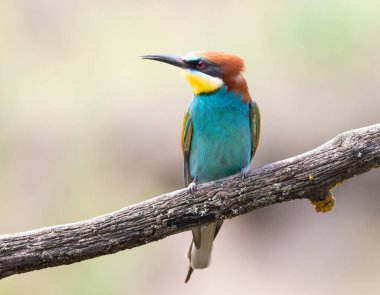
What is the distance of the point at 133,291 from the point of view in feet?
19.5

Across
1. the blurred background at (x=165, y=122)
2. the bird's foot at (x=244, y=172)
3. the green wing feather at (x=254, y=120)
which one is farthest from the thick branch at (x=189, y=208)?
the blurred background at (x=165, y=122)

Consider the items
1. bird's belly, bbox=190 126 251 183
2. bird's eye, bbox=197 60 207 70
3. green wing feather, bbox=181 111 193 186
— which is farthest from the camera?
green wing feather, bbox=181 111 193 186

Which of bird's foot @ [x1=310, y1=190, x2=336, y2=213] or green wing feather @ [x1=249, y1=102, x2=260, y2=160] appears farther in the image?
green wing feather @ [x1=249, y1=102, x2=260, y2=160]

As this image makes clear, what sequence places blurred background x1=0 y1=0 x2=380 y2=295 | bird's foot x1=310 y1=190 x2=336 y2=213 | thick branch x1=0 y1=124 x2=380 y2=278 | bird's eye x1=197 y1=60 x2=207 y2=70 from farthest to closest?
blurred background x1=0 y1=0 x2=380 y2=295 → bird's eye x1=197 y1=60 x2=207 y2=70 → bird's foot x1=310 y1=190 x2=336 y2=213 → thick branch x1=0 y1=124 x2=380 y2=278

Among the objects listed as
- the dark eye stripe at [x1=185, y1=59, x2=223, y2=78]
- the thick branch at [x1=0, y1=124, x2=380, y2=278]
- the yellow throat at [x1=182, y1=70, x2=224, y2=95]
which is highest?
the dark eye stripe at [x1=185, y1=59, x2=223, y2=78]

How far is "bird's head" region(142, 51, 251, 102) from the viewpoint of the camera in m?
3.60

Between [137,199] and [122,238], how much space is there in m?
3.03

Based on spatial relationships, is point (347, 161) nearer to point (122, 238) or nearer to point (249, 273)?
point (122, 238)

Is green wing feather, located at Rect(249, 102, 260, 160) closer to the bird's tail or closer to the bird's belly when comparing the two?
the bird's belly

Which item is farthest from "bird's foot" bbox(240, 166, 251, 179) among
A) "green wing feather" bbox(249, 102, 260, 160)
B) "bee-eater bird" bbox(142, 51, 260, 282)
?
"green wing feather" bbox(249, 102, 260, 160)

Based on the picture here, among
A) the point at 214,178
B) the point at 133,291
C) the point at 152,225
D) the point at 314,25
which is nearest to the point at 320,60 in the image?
the point at 314,25

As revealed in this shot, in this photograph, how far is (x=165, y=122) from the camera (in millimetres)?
6301

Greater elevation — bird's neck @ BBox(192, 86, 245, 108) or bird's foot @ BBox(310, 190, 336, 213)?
bird's neck @ BBox(192, 86, 245, 108)

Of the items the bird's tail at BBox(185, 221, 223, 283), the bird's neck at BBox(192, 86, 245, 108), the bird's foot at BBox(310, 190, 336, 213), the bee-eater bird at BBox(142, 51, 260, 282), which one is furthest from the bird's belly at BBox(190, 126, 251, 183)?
the bird's foot at BBox(310, 190, 336, 213)
